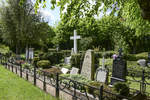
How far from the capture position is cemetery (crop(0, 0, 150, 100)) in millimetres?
4785

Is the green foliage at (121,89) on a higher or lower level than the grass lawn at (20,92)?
higher

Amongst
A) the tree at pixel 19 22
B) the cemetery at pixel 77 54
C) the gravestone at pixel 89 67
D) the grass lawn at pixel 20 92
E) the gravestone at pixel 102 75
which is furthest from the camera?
the tree at pixel 19 22

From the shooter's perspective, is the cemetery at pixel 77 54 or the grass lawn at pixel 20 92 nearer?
the cemetery at pixel 77 54

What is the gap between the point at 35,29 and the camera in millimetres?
17984

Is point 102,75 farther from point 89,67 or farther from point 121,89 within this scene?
point 121,89

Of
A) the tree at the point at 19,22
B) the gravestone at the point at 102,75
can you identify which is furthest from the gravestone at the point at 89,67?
the tree at the point at 19,22

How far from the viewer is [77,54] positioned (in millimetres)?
12016

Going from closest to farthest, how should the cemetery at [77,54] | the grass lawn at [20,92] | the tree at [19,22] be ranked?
the cemetery at [77,54] < the grass lawn at [20,92] < the tree at [19,22]

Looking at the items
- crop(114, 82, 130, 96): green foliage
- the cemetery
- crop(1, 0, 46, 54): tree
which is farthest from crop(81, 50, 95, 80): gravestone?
crop(1, 0, 46, 54): tree

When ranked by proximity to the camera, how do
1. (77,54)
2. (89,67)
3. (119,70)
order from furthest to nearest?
(77,54) < (89,67) < (119,70)

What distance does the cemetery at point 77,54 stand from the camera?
4.79m

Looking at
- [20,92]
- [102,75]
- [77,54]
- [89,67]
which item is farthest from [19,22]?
[102,75]

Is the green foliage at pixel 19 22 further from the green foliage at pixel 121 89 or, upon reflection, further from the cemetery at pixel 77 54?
the green foliage at pixel 121 89

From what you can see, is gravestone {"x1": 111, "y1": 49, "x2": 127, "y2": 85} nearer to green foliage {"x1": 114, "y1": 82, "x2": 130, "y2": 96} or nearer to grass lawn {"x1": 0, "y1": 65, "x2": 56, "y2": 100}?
green foliage {"x1": 114, "y1": 82, "x2": 130, "y2": 96}
